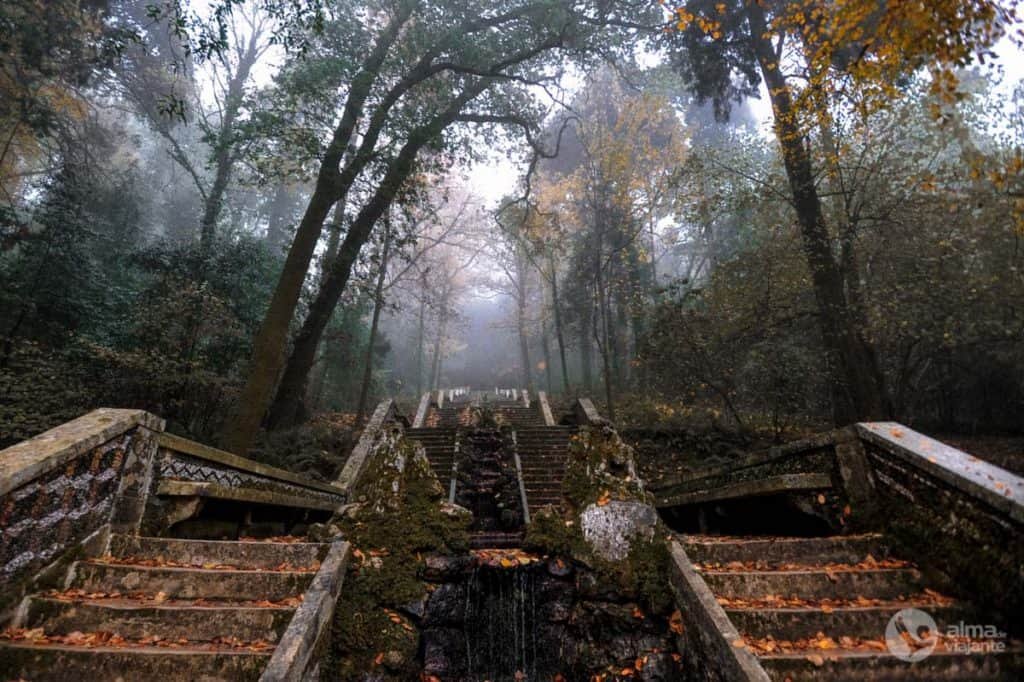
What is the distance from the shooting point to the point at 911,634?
3291 millimetres

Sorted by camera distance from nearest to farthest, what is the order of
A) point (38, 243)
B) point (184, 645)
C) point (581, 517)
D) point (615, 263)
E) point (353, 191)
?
point (184, 645), point (581, 517), point (38, 243), point (353, 191), point (615, 263)

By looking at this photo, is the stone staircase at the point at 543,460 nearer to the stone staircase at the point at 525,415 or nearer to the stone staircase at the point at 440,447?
the stone staircase at the point at 440,447

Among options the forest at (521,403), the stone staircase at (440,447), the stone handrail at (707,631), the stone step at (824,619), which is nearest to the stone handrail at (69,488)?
the forest at (521,403)

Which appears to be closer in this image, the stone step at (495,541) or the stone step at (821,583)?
the stone step at (821,583)

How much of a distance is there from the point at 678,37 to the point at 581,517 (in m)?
12.0

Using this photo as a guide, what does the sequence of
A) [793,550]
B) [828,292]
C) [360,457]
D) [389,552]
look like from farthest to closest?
[360,457]
[828,292]
[389,552]
[793,550]

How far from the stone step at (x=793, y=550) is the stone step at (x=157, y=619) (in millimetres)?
3454

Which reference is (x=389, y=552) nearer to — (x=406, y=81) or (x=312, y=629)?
(x=312, y=629)

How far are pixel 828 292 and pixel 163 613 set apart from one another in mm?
10489

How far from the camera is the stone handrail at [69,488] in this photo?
126 inches

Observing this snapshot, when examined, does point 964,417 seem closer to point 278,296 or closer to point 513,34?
point 513,34

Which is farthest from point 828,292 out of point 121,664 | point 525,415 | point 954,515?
point 121,664

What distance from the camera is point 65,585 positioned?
11.6 feet

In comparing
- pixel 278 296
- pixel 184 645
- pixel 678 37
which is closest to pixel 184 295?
pixel 278 296
